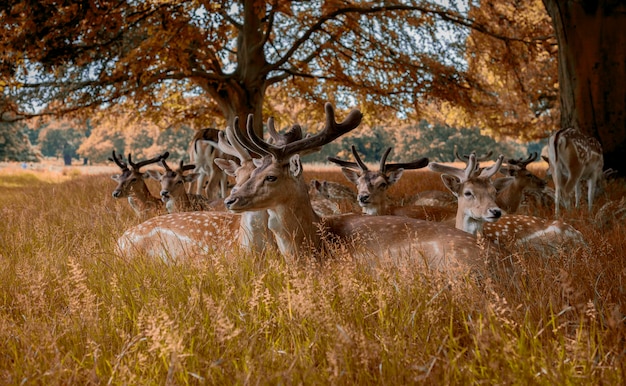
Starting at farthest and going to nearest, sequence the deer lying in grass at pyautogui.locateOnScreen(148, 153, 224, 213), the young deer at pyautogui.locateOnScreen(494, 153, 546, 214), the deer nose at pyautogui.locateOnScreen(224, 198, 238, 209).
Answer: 1. the young deer at pyautogui.locateOnScreen(494, 153, 546, 214)
2. the deer lying in grass at pyautogui.locateOnScreen(148, 153, 224, 213)
3. the deer nose at pyautogui.locateOnScreen(224, 198, 238, 209)

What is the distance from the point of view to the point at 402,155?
174 ft

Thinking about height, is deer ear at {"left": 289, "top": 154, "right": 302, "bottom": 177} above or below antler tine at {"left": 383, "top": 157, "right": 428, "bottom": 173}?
above

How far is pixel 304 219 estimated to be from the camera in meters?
4.32

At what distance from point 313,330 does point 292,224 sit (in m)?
1.80

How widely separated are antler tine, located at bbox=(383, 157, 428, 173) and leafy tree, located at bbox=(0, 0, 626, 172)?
14.3 ft

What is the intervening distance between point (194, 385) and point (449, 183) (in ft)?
12.2

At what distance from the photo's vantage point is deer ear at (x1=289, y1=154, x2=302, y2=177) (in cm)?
417

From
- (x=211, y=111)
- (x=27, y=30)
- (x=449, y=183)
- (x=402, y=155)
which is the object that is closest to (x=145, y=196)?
(x=27, y=30)

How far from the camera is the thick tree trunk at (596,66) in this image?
10281 mm

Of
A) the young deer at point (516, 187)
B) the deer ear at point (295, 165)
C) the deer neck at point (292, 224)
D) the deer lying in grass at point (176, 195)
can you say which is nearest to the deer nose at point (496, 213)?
the deer neck at point (292, 224)

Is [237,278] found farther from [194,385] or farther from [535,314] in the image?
[535,314]

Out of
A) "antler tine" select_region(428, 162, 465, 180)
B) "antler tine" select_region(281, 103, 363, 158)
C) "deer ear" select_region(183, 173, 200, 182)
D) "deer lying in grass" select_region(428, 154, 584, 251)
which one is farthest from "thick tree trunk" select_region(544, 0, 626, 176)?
"antler tine" select_region(281, 103, 363, 158)

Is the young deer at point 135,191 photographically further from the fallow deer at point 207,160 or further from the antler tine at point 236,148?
the antler tine at point 236,148

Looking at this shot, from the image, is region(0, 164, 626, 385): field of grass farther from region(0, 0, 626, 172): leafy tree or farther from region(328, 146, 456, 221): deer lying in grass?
region(0, 0, 626, 172): leafy tree
